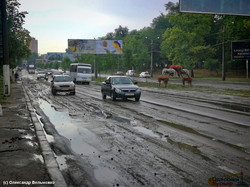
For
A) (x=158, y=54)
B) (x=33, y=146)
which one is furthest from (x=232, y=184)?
(x=158, y=54)

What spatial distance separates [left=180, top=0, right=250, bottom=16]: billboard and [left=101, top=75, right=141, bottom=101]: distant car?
8.28 m

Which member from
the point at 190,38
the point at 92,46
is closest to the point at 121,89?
the point at 190,38

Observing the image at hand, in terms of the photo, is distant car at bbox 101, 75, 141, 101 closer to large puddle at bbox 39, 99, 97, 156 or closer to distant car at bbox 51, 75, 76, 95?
distant car at bbox 51, 75, 76, 95

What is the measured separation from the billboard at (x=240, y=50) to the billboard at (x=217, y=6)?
785 inches

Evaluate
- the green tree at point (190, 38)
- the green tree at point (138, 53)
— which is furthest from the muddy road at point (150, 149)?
the green tree at point (138, 53)

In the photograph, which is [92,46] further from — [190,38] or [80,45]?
[190,38]

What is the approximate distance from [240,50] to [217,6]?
71.1ft

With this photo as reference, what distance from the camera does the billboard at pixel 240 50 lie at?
1743 inches

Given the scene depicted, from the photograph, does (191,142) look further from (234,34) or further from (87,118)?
Result: (234,34)

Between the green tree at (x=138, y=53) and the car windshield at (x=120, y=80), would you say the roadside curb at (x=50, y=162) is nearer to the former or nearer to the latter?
the car windshield at (x=120, y=80)

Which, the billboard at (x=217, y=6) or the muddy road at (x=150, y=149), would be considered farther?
the billboard at (x=217, y=6)

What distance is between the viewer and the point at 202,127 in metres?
10.1

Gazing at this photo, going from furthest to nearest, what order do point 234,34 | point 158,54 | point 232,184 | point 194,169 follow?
point 158,54
point 234,34
point 194,169
point 232,184

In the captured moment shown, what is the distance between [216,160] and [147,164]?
143 centimetres
